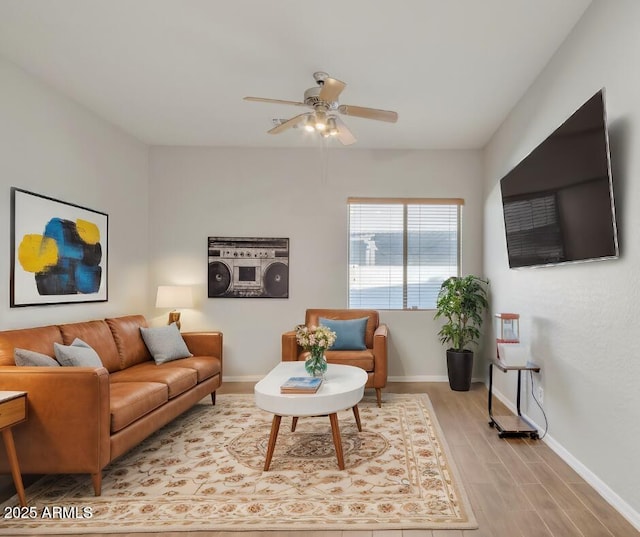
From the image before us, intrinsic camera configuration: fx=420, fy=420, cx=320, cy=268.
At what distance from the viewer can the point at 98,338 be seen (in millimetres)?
3586

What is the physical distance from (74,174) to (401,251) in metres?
3.69

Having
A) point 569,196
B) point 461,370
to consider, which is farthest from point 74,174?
point 461,370

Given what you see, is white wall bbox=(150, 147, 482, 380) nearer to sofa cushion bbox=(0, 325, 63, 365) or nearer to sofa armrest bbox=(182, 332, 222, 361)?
sofa armrest bbox=(182, 332, 222, 361)

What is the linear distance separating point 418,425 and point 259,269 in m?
2.69

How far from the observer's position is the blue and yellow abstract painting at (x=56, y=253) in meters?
3.27

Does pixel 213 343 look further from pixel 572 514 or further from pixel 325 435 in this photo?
pixel 572 514

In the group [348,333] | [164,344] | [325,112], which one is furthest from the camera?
[348,333]

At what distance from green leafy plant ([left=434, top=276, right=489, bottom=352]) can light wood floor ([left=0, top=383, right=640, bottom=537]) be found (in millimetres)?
1372

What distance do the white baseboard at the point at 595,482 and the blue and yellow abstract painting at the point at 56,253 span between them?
163 inches

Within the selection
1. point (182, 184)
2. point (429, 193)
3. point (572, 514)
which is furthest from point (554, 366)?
point (182, 184)

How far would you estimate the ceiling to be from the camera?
2627 mm

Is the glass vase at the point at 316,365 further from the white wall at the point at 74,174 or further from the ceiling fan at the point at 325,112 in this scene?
the white wall at the point at 74,174

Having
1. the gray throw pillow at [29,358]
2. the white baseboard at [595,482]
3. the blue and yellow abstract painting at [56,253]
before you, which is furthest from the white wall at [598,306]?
the blue and yellow abstract painting at [56,253]

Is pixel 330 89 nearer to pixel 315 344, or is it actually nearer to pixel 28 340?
pixel 315 344
